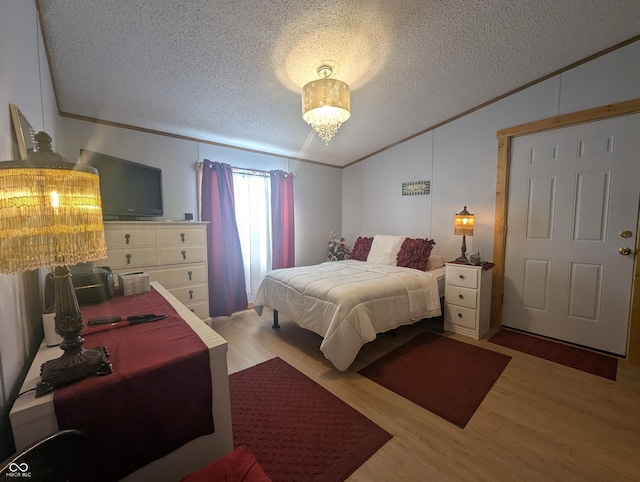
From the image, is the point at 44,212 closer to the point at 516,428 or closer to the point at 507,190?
the point at 516,428

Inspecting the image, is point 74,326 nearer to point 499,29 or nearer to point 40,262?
point 40,262

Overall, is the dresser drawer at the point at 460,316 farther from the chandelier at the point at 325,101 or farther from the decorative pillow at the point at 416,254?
the chandelier at the point at 325,101

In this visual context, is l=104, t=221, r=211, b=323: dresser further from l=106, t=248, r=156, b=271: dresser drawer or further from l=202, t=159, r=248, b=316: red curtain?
l=202, t=159, r=248, b=316: red curtain

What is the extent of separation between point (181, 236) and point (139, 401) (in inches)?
86.7

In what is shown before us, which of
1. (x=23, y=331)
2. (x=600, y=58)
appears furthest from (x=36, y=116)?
(x=600, y=58)

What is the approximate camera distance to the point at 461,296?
283 cm

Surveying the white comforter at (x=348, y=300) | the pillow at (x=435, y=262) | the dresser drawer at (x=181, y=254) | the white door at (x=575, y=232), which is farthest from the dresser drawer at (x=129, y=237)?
the white door at (x=575, y=232)

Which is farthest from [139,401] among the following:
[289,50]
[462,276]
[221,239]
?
[462,276]

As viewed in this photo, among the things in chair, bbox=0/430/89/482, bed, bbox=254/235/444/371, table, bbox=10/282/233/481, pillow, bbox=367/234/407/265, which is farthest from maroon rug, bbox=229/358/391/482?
pillow, bbox=367/234/407/265

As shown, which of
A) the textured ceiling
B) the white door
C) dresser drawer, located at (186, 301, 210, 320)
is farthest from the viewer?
dresser drawer, located at (186, 301, 210, 320)

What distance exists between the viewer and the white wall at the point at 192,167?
8.71ft

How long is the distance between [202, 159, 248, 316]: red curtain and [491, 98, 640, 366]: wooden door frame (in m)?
3.13

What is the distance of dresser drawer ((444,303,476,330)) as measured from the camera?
2.77 meters

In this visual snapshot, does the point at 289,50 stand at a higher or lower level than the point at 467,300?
higher
